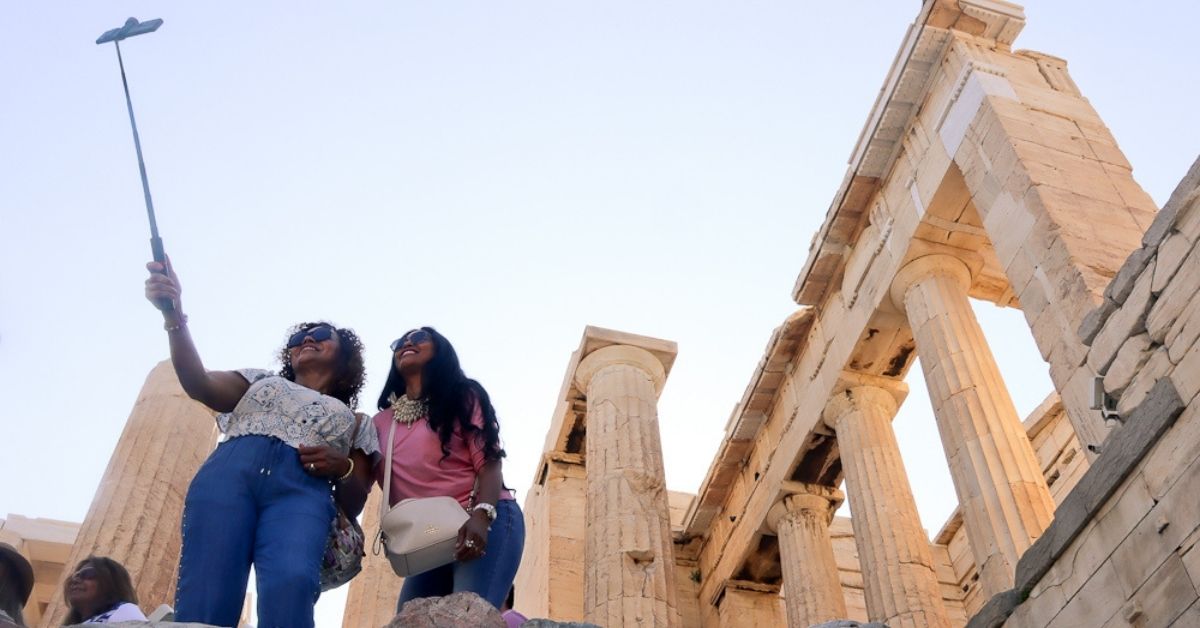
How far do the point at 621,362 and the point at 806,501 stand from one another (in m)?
4.28

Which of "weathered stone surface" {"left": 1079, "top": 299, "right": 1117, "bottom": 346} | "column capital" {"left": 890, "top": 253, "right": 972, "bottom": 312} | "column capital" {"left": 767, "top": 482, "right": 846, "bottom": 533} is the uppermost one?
"column capital" {"left": 890, "top": 253, "right": 972, "bottom": 312}

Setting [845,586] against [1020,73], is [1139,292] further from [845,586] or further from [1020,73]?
[845,586]

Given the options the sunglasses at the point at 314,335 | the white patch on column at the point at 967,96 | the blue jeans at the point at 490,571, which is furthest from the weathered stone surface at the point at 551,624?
the white patch on column at the point at 967,96

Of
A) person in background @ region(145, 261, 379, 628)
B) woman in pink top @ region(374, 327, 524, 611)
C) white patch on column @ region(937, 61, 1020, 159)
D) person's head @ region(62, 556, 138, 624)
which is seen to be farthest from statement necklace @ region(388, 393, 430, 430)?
white patch on column @ region(937, 61, 1020, 159)

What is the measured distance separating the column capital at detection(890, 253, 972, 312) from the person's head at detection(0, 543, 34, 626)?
12.1m

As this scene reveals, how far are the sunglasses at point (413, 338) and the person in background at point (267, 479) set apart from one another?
40 centimetres

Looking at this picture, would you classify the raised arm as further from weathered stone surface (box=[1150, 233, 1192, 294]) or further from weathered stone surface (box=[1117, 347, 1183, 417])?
weathered stone surface (box=[1150, 233, 1192, 294])

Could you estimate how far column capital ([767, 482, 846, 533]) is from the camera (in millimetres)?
18797

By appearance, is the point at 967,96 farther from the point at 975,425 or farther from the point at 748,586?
the point at 748,586

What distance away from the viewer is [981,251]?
15688 millimetres

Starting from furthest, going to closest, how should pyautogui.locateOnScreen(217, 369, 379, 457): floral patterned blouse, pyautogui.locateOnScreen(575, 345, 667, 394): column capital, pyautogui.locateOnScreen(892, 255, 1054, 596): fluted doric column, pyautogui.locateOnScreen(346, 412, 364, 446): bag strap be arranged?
pyautogui.locateOnScreen(575, 345, 667, 394): column capital < pyautogui.locateOnScreen(892, 255, 1054, 596): fluted doric column < pyautogui.locateOnScreen(346, 412, 364, 446): bag strap < pyautogui.locateOnScreen(217, 369, 379, 457): floral patterned blouse

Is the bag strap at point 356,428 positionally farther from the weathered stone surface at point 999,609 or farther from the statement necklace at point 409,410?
the weathered stone surface at point 999,609

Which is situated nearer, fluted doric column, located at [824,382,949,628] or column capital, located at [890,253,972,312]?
fluted doric column, located at [824,382,949,628]

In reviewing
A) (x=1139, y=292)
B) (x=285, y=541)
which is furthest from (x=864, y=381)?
(x=285, y=541)
